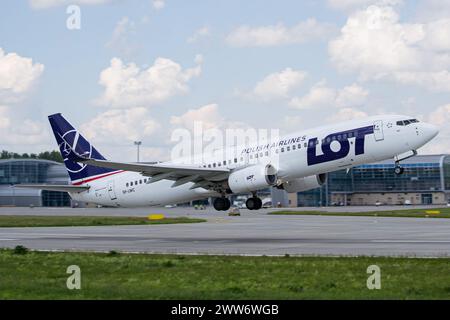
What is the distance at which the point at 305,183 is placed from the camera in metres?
50.7

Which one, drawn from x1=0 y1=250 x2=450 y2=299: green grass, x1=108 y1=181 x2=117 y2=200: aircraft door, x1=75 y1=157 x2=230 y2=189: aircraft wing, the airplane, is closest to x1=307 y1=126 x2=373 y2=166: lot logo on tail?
the airplane

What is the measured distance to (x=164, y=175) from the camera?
4969 cm

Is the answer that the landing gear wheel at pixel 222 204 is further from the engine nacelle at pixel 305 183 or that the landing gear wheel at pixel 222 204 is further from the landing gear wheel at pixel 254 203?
the engine nacelle at pixel 305 183

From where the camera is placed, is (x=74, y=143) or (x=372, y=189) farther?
(x=372, y=189)

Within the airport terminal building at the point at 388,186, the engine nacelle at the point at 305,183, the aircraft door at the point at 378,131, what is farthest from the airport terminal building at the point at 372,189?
the aircraft door at the point at 378,131

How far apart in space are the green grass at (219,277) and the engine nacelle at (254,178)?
1576 cm

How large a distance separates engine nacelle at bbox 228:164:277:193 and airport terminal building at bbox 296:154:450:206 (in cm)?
9727

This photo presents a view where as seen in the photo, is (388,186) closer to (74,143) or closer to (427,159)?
(427,159)

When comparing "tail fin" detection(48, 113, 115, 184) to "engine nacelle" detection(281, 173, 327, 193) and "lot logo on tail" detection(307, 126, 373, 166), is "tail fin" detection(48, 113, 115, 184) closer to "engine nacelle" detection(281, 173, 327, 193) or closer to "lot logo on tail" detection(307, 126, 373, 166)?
"engine nacelle" detection(281, 173, 327, 193)

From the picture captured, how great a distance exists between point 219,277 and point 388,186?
128 meters

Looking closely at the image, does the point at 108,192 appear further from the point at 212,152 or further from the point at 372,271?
the point at 372,271

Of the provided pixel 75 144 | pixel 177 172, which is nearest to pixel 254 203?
pixel 177 172
